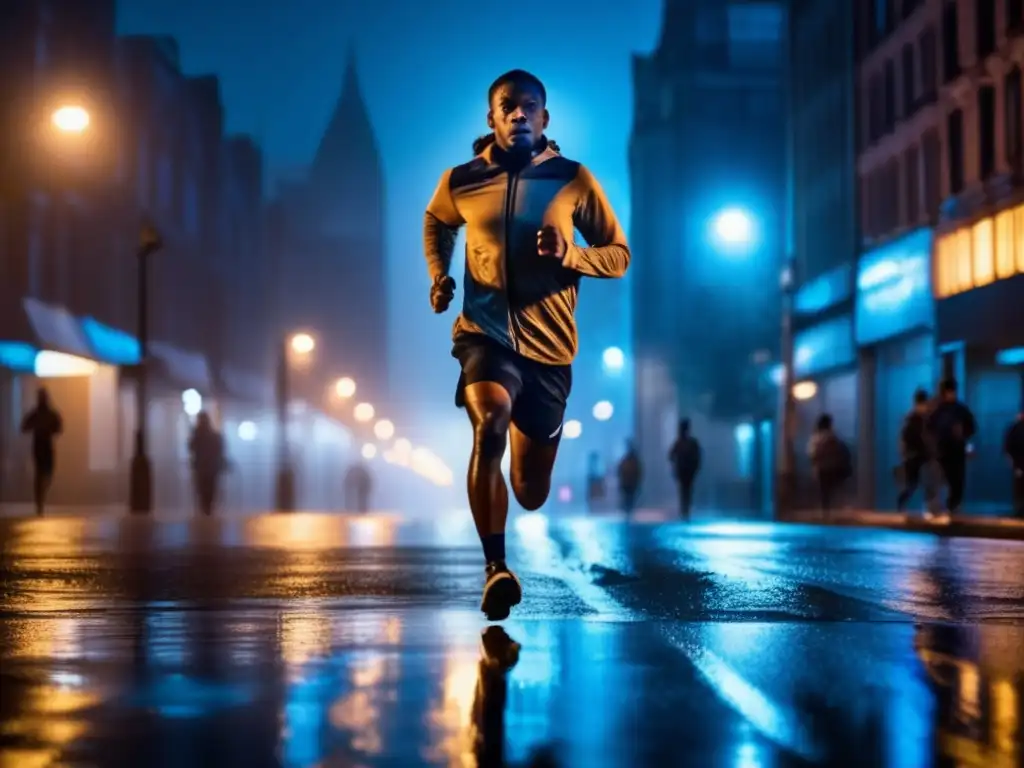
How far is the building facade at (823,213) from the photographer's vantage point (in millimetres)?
52688

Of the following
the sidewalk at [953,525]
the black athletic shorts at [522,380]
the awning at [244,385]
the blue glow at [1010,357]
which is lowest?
the sidewalk at [953,525]

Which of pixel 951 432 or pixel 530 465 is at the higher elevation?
pixel 951 432

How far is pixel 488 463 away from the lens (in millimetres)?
7512

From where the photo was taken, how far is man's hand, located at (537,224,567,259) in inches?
298

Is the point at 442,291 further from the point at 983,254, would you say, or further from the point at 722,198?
the point at 722,198

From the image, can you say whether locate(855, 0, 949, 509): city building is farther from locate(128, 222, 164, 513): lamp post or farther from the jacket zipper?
the jacket zipper

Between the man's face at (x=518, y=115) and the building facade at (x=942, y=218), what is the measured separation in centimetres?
3047

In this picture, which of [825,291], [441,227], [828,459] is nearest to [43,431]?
[828,459]

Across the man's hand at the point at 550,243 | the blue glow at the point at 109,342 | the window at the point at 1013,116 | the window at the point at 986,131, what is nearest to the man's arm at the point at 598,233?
the man's hand at the point at 550,243

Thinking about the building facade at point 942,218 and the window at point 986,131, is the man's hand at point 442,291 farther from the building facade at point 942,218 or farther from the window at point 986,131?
the window at point 986,131

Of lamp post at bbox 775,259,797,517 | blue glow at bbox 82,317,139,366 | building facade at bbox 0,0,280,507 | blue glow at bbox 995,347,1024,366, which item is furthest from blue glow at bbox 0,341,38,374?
blue glow at bbox 995,347,1024,366

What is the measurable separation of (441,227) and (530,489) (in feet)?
4.04

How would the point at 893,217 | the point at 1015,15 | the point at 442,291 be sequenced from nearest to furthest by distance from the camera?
the point at 442,291 < the point at 1015,15 < the point at 893,217

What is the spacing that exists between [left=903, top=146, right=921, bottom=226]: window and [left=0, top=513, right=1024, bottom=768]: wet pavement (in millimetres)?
36058
